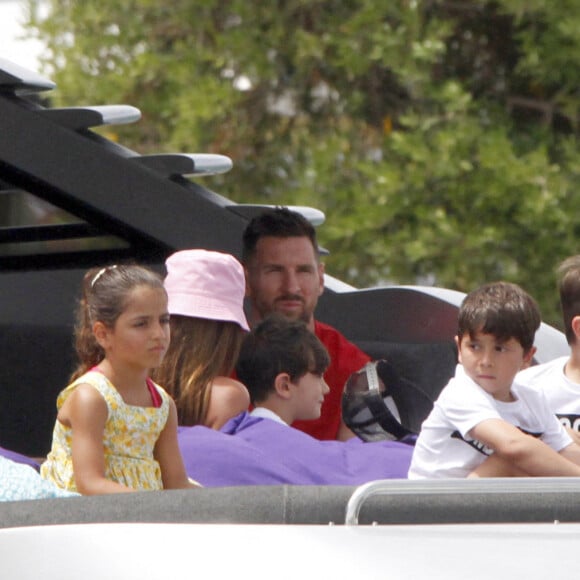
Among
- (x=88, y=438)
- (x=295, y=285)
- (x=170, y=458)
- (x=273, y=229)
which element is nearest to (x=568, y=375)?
(x=295, y=285)

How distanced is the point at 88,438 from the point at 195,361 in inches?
24.2

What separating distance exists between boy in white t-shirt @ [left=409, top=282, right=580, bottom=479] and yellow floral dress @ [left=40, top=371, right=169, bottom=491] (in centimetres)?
57

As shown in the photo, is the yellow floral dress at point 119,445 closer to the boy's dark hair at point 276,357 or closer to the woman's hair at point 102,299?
the woman's hair at point 102,299

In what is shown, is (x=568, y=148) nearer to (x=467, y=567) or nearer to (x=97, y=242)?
(x=97, y=242)

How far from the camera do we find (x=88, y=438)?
9.28ft

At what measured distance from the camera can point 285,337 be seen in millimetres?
3553

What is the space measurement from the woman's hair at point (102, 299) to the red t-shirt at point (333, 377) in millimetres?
1038

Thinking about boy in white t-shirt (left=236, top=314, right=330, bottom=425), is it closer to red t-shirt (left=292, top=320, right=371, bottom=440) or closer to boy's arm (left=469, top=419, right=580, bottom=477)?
red t-shirt (left=292, top=320, right=371, bottom=440)

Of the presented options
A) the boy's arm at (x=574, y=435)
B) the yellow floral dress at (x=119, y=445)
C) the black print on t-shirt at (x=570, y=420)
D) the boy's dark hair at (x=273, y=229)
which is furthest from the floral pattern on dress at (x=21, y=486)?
the boy's dark hair at (x=273, y=229)

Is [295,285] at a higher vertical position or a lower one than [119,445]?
higher

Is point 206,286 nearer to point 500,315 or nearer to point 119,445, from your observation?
point 119,445

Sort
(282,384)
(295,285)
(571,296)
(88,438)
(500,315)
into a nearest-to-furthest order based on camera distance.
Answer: (88,438)
(500,315)
(282,384)
(571,296)
(295,285)

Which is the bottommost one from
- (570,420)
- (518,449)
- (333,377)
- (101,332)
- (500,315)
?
(333,377)

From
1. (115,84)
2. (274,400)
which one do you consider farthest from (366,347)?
(115,84)
